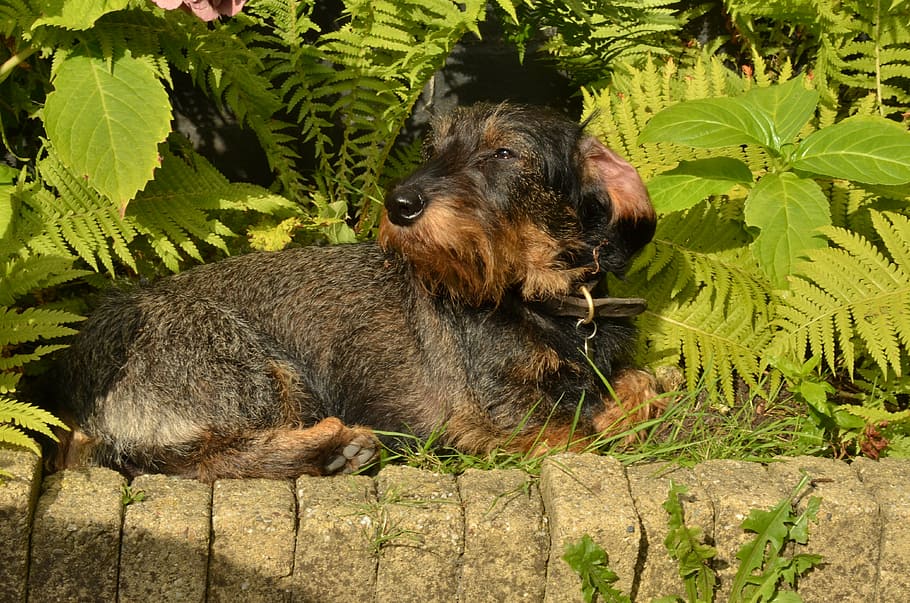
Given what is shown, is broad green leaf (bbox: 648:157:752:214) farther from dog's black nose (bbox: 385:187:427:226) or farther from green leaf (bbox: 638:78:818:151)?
dog's black nose (bbox: 385:187:427:226)

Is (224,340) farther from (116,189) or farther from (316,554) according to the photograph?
(316,554)

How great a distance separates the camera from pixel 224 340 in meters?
4.54

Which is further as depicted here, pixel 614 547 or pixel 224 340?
pixel 224 340

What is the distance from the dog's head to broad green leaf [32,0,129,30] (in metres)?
1.46

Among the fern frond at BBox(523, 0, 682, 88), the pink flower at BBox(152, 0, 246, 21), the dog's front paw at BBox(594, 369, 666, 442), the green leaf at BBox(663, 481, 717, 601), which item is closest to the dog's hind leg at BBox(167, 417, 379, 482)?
the dog's front paw at BBox(594, 369, 666, 442)

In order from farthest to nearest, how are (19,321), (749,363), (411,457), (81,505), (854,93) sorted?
(854,93)
(749,363)
(411,457)
(19,321)
(81,505)

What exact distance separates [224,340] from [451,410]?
1123 millimetres

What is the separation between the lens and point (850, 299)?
14.5 ft

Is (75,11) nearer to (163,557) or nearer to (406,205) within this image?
(406,205)

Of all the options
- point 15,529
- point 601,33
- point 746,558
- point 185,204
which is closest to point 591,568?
point 746,558

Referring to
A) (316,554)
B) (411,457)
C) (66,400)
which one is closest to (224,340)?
(66,400)

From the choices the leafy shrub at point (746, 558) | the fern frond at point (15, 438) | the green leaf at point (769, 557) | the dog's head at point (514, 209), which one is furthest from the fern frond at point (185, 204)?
the green leaf at point (769, 557)

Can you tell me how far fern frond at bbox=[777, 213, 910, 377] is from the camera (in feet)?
14.1

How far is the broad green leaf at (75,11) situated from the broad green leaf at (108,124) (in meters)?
0.20
